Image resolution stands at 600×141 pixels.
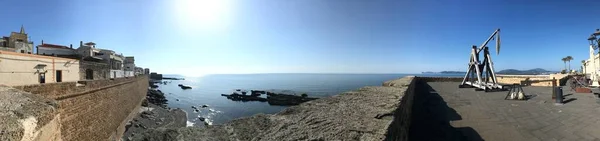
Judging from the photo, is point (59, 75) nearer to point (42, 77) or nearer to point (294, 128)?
point (42, 77)

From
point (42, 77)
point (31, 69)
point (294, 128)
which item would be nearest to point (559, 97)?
point (294, 128)

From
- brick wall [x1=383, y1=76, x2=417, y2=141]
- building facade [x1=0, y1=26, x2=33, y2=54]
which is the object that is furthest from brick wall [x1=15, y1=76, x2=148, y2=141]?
building facade [x1=0, y1=26, x2=33, y2=54]

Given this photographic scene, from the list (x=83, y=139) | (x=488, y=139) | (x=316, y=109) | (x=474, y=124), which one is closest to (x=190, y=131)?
(x=316, y=109)

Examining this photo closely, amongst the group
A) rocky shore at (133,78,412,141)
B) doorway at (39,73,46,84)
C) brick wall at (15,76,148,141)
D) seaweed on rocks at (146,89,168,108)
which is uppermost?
doorway at (39,73,46,84)

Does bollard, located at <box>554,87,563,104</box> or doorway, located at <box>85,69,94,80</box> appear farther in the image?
doorway, located at <box>85,69,94,80</box>

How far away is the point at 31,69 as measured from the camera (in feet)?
48.9

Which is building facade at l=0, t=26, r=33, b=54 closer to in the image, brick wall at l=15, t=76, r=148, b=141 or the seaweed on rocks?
the seaweed on rocks

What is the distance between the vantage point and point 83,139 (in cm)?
1101

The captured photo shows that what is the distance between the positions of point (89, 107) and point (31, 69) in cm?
625

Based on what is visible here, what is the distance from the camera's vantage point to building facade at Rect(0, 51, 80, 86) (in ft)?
42.7

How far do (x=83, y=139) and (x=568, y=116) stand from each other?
15.4 m

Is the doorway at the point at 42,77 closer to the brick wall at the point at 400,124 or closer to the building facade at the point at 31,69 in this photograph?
the building facade at the point at 31,69

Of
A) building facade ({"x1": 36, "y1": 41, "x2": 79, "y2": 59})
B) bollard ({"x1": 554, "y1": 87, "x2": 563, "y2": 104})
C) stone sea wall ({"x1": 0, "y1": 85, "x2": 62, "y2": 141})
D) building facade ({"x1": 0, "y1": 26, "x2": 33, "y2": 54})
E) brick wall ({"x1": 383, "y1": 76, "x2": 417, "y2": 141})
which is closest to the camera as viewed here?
stone sea wall ({"x1": 0, "y1": 85, "x2": 62, "y2": 141})

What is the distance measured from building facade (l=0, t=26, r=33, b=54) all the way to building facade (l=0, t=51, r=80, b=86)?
517 inches
